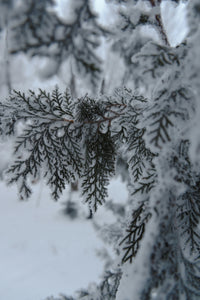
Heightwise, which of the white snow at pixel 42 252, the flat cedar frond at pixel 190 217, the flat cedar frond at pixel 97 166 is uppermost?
the white snow at pixel 42 252

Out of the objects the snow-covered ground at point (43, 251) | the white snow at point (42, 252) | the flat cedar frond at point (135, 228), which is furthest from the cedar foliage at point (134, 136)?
the snow-covered ground at point (43, 251)

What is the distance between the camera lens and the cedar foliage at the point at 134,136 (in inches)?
35.8

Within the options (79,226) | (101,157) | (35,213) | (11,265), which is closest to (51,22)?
(101,157)

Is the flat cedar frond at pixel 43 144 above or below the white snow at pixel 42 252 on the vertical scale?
below

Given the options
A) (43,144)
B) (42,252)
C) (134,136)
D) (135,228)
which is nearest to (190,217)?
(135,228)

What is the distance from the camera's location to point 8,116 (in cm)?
138

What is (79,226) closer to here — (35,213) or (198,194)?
(35,213)

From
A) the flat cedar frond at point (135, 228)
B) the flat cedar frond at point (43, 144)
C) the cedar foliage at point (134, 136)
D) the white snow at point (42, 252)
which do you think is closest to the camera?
the cedar foliage at point (134, 136)

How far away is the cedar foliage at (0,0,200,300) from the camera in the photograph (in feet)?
2.98

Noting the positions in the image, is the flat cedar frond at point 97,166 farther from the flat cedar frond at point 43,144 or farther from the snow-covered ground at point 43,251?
the snow-covered ground at point 43,251

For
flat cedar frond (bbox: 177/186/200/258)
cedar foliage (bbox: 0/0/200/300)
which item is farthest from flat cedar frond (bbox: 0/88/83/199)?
flat cedar frond (bbox: 177/186/200/258)

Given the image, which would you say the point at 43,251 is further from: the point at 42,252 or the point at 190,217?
the point at 190,217

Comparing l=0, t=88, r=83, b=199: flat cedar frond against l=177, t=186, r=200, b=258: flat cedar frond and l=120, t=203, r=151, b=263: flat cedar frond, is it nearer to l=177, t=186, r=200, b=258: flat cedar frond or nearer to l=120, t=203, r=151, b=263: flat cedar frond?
l=120, t=203, r=151, b=263: flat cedar frond

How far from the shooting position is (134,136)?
4.89 ft
